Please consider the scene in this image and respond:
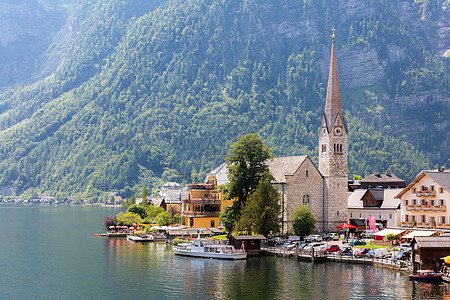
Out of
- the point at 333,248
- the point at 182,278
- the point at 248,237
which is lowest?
the point at 182,278

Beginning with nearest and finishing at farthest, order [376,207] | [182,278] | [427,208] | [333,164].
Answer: [182,278] < [427,208] < [333,164] < [376,207]

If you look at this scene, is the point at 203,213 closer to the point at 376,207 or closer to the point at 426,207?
the point at 376,207

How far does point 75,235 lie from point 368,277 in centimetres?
8190

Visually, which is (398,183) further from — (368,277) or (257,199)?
(368,277)

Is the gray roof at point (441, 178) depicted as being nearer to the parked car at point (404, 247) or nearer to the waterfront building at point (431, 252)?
the parked car at point (404, 247)

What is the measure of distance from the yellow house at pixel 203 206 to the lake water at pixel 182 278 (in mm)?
20282

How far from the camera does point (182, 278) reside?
72125 mm

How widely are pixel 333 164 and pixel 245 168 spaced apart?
66.7 feet

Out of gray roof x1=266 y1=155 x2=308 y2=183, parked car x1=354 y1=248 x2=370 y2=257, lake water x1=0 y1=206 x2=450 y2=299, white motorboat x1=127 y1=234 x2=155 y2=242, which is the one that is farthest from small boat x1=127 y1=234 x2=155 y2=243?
parked car x1=354 y1=248 x2=370 y2=257

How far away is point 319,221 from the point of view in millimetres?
113938

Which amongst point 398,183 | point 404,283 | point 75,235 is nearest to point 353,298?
point 404,283

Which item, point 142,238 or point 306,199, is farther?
point 142,238

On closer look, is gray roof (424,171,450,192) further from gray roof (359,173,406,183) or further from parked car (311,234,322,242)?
gray roof (359,173,406,183)

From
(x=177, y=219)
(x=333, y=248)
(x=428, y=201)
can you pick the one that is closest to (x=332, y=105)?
(x=428, y=201)
